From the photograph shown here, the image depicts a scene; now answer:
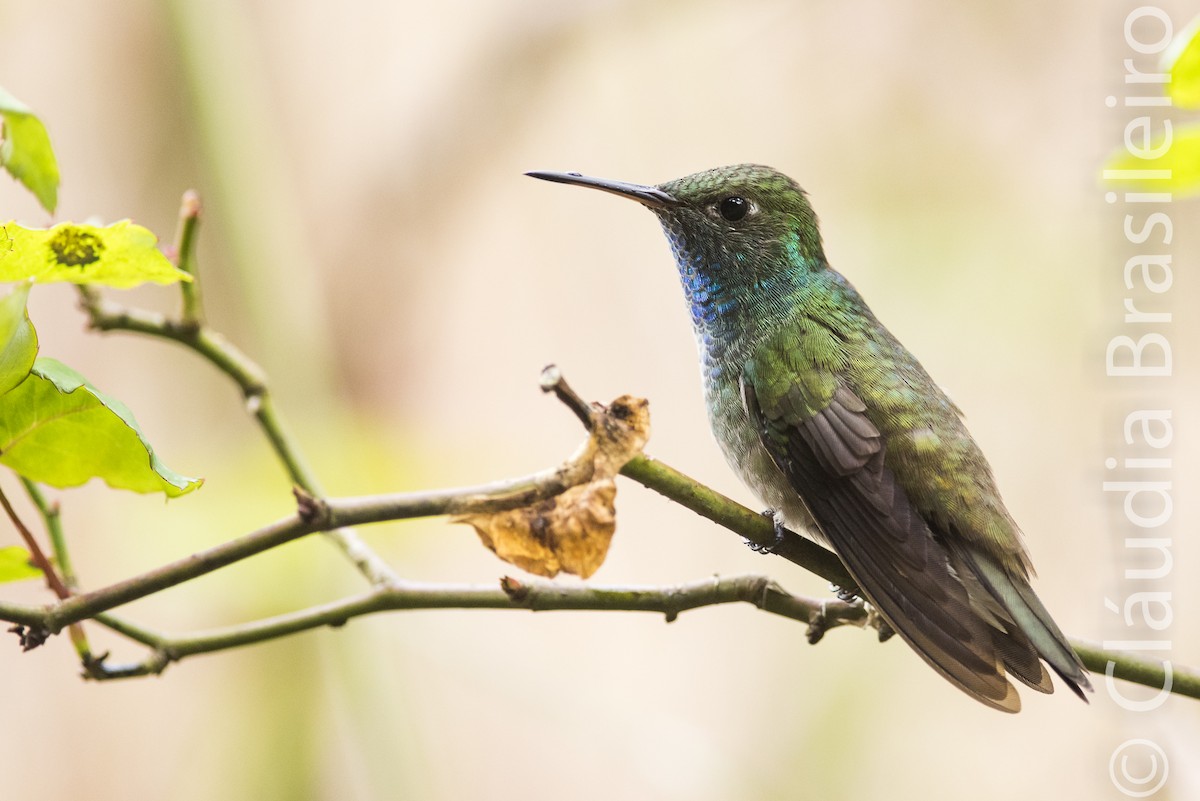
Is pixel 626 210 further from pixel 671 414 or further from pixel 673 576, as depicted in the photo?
pixel 673 576

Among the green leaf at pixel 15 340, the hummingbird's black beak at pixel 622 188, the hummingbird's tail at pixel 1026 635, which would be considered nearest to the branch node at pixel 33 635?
the green leaf at pixel 15 340

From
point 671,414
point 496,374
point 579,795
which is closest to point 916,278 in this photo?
point 671,414

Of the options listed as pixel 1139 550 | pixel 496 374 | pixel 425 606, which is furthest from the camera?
pixel 496 374

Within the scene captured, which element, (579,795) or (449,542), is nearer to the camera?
(449,542)

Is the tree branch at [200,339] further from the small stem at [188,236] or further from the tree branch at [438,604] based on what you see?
the tree branch at [438,604]

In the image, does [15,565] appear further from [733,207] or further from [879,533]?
[733,207]

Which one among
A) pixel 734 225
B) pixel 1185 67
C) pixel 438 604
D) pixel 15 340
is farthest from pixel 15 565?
pixel 734 225
